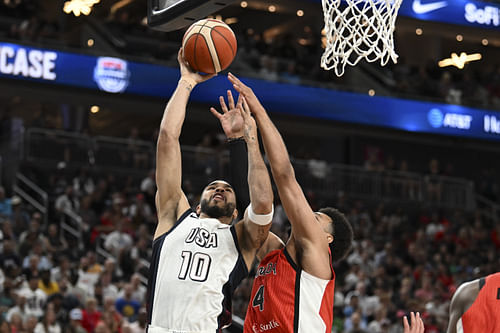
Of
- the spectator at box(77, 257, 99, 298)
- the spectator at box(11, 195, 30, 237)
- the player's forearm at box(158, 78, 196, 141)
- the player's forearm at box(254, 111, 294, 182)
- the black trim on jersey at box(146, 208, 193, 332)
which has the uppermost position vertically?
the player's forearm at box(158, 78, 196, 141)

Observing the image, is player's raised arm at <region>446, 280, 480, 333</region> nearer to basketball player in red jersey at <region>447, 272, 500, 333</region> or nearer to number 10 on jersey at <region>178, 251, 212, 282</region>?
basketball player in red jersey at <region>447, 272, 500, 333</region>

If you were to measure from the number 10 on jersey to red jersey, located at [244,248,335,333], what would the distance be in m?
0.31

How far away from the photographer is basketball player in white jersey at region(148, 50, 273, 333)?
14.2 ft

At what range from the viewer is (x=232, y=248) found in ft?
14.7

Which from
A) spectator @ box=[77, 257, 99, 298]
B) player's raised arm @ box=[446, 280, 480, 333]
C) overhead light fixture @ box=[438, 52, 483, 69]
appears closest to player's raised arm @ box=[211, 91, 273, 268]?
player's raised arm @ box=[446, 280, 480, 333]

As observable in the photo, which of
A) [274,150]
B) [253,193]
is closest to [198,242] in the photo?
[253,193]

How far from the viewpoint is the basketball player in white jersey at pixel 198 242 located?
4336 mm

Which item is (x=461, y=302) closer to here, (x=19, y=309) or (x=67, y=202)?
(x=19, y=309)

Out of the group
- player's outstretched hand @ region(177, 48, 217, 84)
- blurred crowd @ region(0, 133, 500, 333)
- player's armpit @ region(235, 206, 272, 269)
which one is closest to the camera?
player's armpit @ region(235, 206, 272, 269)

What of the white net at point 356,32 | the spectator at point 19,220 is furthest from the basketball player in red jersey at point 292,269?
the spectator at point 19,220

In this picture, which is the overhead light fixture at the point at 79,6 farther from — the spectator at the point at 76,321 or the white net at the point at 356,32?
the white net at the point at 356,32

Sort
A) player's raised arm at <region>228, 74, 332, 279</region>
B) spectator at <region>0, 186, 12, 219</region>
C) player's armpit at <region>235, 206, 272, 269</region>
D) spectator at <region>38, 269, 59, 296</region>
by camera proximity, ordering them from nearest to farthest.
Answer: player's raised arm at <region>228, 74, 332, 279</region> < player's armpit at <region>235, 206, 272, 269</region> < spectator at <region>38, 269, 59, 296</region> < spectator at <region>0, 186, 12, 219</region>

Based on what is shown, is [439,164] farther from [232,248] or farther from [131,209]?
[232,248]

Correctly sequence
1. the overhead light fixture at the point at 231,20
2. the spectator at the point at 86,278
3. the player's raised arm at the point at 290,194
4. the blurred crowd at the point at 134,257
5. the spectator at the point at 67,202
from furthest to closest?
the overhead light fixture at the point at 231,20
the spectator at the point at 67,202
the spectator at the point at 86,278
the blurred crowd at the point at 134,257
the player's raised arm at the point at 290,194
